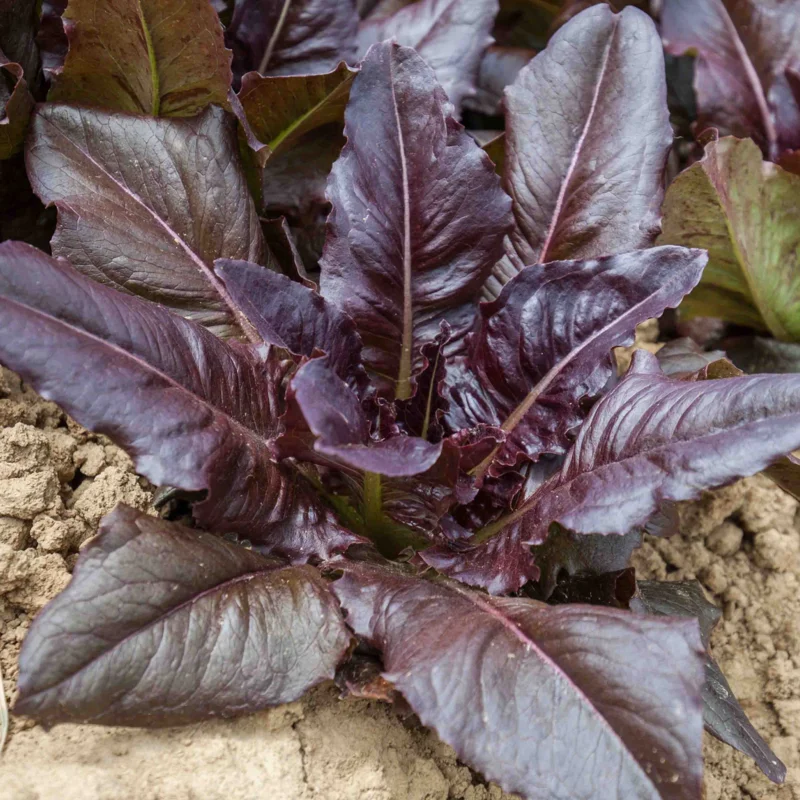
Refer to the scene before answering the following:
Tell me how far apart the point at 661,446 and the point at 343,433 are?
34 centimetres

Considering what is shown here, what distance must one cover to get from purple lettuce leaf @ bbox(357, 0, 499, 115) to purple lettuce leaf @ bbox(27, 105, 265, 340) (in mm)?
410

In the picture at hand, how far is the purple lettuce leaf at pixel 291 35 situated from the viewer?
147 centimetres

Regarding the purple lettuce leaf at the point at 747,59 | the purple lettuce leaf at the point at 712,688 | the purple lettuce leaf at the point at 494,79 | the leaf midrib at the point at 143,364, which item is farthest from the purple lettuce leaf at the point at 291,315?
the purple lettuce leaf at the point at 747,59

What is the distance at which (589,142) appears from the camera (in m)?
1.27

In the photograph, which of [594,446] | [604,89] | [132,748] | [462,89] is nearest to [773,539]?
[594,446]

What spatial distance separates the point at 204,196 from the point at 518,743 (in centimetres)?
85

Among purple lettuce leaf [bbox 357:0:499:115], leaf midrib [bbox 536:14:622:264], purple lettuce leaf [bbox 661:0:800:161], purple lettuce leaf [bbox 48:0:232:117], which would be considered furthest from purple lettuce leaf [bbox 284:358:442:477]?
purple lettuce leaf [bbox 661:0:800:161]

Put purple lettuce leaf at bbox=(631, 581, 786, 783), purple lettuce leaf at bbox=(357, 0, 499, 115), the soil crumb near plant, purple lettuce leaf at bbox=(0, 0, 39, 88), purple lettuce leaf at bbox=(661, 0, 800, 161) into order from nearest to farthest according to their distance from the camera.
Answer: the soil crumb near plant, purple lettuce leaf at bbox=(631, 581, 786, 783), purple lettuce leaf at bbox=(0, 0, 39, 88), purple lettuce leaf at bbox=(357, 0, 499, 115), purple lettuce leaf at bbox=(661, 0, 800, 161)

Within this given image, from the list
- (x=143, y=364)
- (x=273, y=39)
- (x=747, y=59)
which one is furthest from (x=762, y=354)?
(x=143, y=364)

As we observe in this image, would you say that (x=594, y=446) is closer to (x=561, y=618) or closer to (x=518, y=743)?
(x=561, y=618)

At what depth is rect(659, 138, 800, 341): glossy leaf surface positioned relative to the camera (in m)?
1.30

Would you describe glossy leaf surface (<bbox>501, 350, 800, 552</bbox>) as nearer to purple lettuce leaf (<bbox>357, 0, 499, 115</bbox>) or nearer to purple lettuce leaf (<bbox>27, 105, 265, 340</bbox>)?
purple lettuce leaf (<bbox>27, 105, 265, 340</bbox>)

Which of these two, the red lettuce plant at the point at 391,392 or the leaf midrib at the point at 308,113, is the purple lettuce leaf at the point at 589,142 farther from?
the leaf midrib at the point at 308,113

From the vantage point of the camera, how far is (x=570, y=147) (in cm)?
128
